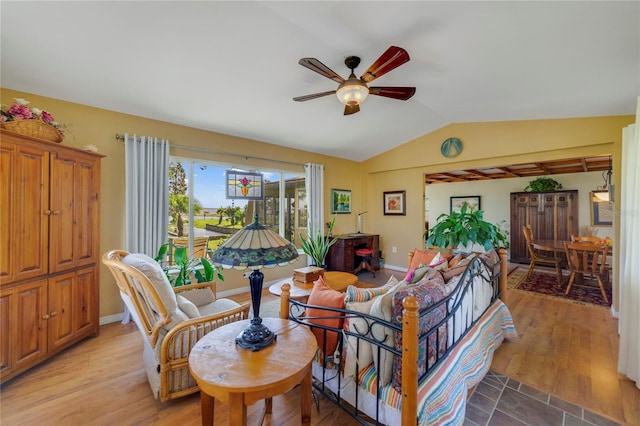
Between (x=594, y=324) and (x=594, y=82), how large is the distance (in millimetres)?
2625

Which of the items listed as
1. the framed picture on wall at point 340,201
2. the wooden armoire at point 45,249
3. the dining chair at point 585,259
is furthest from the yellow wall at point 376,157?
the dining chair at point 585,259

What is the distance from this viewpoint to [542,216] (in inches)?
231

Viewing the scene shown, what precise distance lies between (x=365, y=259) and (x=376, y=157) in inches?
91.5

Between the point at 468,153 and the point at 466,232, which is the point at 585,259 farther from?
the point at 466,232

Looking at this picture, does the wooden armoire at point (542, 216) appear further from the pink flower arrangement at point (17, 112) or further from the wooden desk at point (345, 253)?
the pink flower arrangement at point (17, 112)

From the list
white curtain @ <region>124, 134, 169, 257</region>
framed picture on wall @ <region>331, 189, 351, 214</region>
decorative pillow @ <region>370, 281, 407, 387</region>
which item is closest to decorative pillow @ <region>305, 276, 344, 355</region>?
decorative pillow @ <region>370, 281, 407, 387</region>

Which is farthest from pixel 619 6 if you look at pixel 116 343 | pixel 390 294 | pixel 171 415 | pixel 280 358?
pixel 116 343

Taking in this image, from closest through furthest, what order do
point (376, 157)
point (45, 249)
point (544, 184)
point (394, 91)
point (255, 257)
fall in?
1. point (255, 257)
2. point (45, 249)
3. point (394, 91)
4. point (376, 157)
5. point (544, 184)

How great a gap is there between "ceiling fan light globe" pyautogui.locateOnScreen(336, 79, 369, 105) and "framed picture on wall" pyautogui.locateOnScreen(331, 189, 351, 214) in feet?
10.2

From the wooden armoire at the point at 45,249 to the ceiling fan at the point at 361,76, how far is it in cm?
228

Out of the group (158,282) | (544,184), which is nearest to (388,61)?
(158,282)

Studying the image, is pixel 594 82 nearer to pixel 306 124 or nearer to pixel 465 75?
pixel 465 75

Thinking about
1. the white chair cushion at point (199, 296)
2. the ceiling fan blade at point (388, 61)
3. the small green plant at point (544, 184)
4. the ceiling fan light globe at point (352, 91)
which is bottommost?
the white chair cushion at point (199, 296)

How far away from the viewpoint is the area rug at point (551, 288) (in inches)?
140
